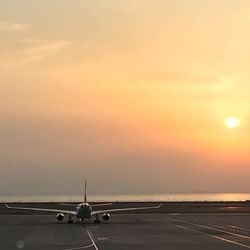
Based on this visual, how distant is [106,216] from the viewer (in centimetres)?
6450

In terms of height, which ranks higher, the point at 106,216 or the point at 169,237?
the point at 106,216

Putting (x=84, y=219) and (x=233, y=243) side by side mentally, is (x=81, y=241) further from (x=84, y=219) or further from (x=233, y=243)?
(x=84, y=219)

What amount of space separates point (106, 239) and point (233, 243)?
28.0 feet

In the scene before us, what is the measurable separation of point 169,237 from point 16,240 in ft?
33.9

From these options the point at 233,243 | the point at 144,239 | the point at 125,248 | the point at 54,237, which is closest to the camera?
the point at 125,248

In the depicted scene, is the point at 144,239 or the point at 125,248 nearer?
the point at 125,248

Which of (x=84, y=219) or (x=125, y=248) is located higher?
(x=84, y=219)

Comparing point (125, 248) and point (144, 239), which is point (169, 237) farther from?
point (125, 248)

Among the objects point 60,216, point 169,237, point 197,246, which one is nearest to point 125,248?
point 197,246

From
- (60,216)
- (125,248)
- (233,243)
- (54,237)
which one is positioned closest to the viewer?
(125,248)

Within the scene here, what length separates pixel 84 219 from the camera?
6581cm

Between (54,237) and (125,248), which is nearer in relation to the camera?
(125,248)

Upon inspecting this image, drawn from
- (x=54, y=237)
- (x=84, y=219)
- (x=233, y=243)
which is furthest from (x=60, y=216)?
(x=233, y=243)

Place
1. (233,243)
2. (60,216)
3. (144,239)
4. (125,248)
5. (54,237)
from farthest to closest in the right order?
(60,216)
(54,237)
(144,239)
(233,243)
(125,248)
